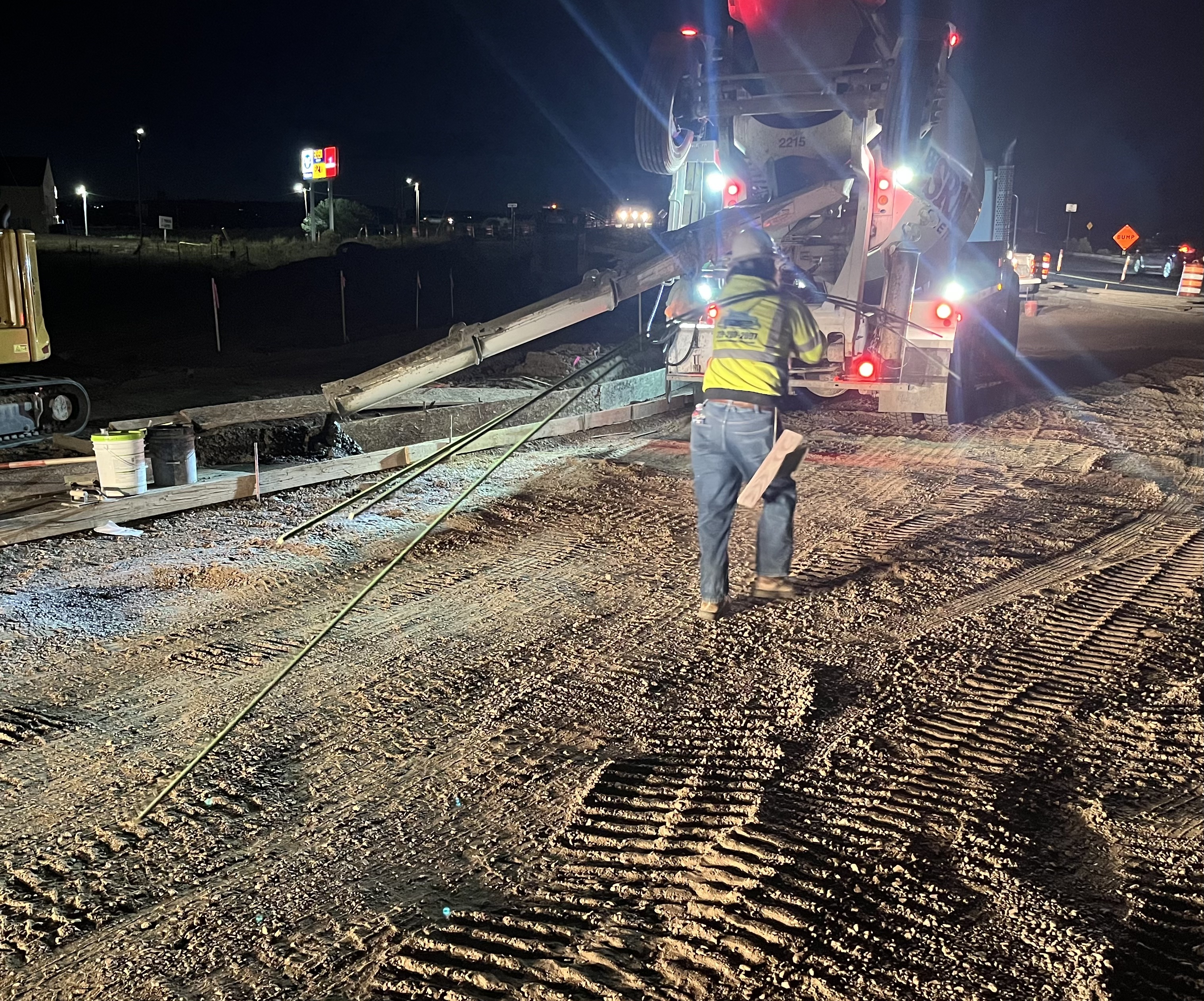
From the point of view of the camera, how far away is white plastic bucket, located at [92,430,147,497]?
8016 millimetres

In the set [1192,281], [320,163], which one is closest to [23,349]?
[1192,281]

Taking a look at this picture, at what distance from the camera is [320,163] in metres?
62.4

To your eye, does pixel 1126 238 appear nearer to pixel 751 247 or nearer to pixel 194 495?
pixel 751 247

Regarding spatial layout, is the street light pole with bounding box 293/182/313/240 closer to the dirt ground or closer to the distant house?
the distant house

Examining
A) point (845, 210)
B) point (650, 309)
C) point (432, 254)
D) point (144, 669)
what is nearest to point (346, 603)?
point (144, 669)

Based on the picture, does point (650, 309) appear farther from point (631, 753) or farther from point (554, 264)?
point (554, 264)

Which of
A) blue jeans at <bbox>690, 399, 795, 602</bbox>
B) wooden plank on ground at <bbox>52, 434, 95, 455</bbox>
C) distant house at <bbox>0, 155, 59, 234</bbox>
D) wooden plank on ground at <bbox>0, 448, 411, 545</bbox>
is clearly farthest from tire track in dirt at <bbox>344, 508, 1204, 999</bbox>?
distant house at <bbox>0, 155, 59, 234</bbox>

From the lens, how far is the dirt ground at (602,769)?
3133mm

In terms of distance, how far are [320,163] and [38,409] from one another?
54711mm

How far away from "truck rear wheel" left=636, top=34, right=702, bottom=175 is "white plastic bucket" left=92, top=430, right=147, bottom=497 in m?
6.76

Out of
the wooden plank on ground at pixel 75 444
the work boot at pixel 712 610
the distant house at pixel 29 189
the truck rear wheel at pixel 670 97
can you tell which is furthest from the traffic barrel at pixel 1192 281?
the distant house at pixel 29 189

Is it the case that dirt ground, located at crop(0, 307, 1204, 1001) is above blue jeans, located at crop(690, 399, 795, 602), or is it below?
below

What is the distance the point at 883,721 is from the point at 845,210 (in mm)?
7872

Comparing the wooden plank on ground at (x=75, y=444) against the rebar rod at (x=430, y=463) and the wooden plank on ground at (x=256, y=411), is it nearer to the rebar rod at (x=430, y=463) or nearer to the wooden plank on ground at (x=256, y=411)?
the wooden plank on ground at (x=256, y=411)
